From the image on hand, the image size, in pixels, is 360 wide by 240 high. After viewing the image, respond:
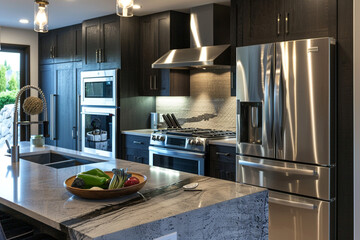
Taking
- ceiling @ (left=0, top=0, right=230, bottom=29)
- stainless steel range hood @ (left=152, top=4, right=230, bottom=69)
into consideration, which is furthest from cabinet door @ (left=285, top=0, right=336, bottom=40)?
ceiling @ (left=0, top=0, right=230, bottom=29)

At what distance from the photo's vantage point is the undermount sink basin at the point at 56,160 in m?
3.09

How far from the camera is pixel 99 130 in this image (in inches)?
203

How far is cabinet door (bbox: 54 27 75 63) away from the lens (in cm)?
579

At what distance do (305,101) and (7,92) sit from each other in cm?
472

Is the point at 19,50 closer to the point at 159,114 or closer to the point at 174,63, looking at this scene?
the point at 159,114

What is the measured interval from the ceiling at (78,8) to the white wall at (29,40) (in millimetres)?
525

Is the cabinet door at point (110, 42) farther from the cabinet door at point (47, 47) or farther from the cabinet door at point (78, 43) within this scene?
the cabinet door at point (47, 47)

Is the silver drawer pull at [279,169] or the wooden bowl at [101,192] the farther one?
the silver drawer pull at [279,169]

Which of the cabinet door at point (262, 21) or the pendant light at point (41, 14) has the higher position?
the cabinet door at point (262, 21)

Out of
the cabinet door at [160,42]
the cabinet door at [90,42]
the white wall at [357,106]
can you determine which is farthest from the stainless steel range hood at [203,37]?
the white wall at [357,106]

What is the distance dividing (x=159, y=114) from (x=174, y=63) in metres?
1.06

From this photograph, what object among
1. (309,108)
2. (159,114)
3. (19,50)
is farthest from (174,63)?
(19,50)

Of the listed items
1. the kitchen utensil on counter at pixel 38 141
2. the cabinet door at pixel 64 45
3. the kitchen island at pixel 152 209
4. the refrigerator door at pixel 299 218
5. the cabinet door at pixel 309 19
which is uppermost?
the cabinet door at pixel 64 45

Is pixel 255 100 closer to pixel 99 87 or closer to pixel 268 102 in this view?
pixel 268 102
